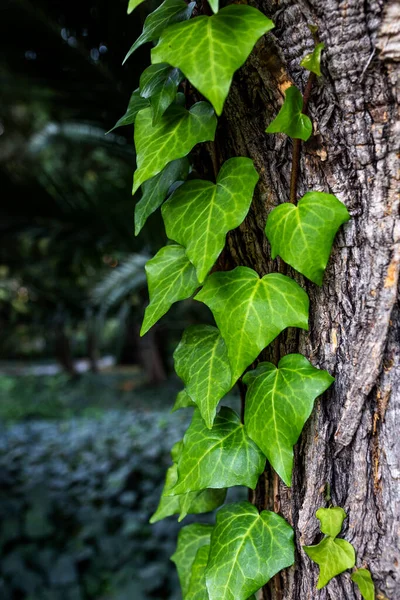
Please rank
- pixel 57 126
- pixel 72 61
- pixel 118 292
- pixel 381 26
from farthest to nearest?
pixel 57 126 < pixel 118 292 < pixel 72 61 < pixel 381 26

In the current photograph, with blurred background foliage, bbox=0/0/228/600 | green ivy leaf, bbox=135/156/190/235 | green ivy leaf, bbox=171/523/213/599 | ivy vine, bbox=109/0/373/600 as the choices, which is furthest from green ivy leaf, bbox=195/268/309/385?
blurred background foliage, bbox=0/0/228/600

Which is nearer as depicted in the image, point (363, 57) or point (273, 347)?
point (363, 57)

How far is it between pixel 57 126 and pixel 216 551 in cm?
242

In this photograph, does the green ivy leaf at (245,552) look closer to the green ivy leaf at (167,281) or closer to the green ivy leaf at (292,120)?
the green ivy leaf at (167,281)

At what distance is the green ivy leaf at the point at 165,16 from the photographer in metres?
0.49

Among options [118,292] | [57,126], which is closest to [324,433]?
[118,292]

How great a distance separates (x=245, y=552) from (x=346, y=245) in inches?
13.4

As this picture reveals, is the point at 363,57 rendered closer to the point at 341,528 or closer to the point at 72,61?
the point at 341,528

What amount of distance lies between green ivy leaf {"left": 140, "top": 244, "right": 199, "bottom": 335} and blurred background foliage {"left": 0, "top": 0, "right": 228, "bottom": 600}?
0.42 metres

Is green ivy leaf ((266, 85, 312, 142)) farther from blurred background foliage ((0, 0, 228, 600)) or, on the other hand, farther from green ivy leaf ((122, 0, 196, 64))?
blurred background foliage ((0, 0, 228, 600))

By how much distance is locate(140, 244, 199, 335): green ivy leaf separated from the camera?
533mm

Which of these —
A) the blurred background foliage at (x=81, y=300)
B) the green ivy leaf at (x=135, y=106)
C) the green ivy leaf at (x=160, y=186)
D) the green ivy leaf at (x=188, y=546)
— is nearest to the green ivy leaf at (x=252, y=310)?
the green ivy leaf at (x=160, y=186)

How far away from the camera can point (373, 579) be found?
1.63ft

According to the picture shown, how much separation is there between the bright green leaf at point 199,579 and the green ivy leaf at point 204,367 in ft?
0.75
